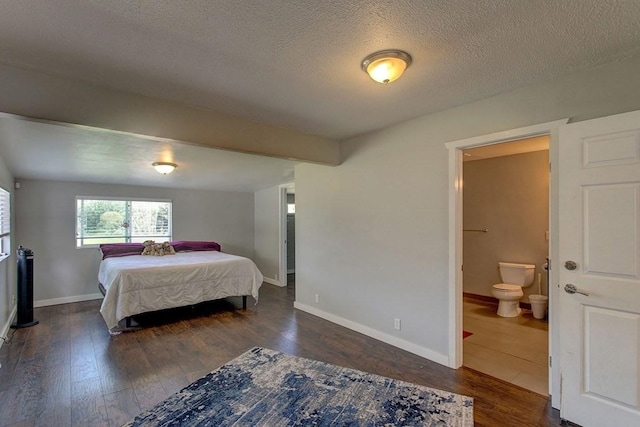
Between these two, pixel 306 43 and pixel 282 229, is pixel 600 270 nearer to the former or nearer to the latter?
pixel 306 43

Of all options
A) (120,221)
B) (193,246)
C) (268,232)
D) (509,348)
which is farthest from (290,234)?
(509,348)

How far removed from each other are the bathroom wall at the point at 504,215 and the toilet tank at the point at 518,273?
0.14 m

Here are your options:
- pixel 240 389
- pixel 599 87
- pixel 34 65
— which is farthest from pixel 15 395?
pixel 599 87

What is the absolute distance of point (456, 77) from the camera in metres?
2.26

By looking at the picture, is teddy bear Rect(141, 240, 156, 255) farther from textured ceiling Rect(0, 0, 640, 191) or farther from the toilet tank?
the toilet tank

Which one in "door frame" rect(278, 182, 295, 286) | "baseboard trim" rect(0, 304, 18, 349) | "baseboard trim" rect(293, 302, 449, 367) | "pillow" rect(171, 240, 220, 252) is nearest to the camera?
"baseboard trim" rect(293, 302, 449, 367)

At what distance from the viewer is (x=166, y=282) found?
4262 mm

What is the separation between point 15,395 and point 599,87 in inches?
185

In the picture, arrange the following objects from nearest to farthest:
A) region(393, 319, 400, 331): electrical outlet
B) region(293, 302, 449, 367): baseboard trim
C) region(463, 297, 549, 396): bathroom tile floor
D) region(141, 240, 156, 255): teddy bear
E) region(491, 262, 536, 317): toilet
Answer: region(463, 297, 549, 396): bathroom tile floor < region(293, 302, 449, 367): baseboard trim < region(393, 319, 400, 331): electrical outlet < region(491, 262, 536, 317): toilet < region(141, 240, 156, 255): teddy bear

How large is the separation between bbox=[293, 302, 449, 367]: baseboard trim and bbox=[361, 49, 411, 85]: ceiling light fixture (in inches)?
96.6

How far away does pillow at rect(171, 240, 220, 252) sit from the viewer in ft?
19.7

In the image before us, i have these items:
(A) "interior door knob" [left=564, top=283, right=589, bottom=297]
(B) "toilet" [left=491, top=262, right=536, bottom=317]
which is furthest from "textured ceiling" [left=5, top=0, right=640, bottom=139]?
(B) "toilet" [left=491, top=262, right=536, bottom=317]

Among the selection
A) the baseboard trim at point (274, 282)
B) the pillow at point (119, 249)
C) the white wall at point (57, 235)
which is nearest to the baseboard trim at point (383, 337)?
the baseboard trim at point (274, 282)

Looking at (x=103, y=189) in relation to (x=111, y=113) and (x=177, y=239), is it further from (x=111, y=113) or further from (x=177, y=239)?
(x=111, y=113)
